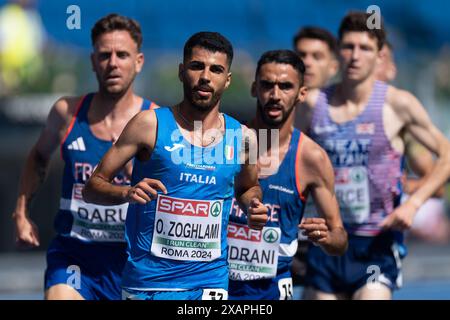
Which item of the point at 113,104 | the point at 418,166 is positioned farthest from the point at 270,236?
the point at 418,166

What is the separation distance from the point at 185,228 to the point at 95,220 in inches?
51.7

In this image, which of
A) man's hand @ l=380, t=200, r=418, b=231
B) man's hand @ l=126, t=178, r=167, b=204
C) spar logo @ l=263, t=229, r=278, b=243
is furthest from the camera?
man's hand @ l=380, t=200, r=418, b=231

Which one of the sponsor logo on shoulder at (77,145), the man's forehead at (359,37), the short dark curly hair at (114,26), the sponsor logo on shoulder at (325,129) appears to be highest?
the man's forehead at (359,37)

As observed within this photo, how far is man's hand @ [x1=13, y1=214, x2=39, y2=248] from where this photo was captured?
23.1ft

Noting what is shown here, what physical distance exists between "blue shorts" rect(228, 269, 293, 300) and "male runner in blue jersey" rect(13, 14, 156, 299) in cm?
79

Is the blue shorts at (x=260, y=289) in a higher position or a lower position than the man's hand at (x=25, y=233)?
lower

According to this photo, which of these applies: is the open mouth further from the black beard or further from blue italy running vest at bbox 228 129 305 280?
blue italy running vest at bbox 228 129 305 280

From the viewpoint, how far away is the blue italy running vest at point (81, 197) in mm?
6863

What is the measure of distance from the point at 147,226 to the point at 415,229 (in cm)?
953

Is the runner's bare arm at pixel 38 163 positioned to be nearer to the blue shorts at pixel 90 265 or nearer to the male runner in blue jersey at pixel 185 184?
the blue shorts at pixel 90 265

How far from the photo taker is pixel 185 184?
5.67 m

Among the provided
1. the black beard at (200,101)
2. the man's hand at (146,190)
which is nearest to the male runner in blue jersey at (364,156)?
the black beard at (200,101)

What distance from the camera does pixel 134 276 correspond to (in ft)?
18.9

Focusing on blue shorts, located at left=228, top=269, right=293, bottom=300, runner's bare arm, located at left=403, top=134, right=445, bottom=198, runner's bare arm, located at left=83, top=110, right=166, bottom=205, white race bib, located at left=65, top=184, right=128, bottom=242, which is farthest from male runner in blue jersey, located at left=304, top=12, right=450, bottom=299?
runner's bare arm, located at left=83, top=110, right=166, bottom=205
